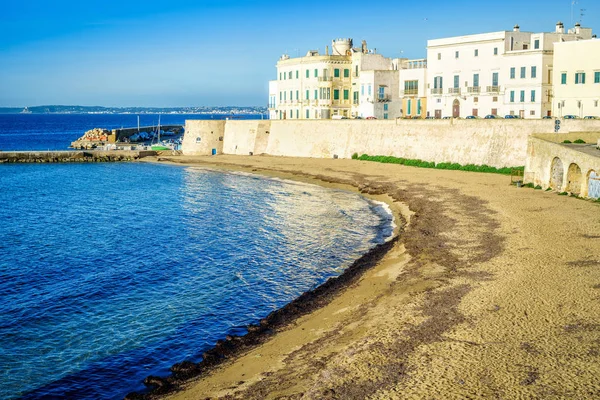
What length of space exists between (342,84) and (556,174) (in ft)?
114

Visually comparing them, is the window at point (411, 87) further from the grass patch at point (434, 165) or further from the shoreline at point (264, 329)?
the shoreline at point (264, 329)

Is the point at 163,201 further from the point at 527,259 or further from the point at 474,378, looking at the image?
the point at 474,378

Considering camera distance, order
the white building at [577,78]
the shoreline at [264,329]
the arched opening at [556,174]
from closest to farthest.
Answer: the shoreline at [264,329] → the arched opening at [556,174] → the white building at [577,78]

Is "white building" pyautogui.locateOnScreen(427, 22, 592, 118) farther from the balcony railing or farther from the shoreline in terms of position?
the shoreline

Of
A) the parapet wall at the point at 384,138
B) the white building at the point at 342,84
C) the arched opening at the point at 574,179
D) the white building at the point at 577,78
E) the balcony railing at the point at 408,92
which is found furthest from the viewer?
the white building at the point at 342,84

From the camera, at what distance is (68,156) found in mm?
77875

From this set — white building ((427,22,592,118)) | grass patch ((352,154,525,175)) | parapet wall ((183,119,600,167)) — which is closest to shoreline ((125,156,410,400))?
grass patch ((352,154,525,175))

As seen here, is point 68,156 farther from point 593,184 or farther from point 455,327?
point 455,327

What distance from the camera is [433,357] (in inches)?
537

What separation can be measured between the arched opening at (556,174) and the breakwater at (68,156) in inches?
2169

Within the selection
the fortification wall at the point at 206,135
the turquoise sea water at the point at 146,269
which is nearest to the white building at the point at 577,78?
the turquoise sea water at the point at 146,269

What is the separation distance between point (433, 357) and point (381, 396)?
2.19 metres

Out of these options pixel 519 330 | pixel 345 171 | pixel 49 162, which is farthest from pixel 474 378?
pixel 49 162

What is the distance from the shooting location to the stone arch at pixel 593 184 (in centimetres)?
3011
